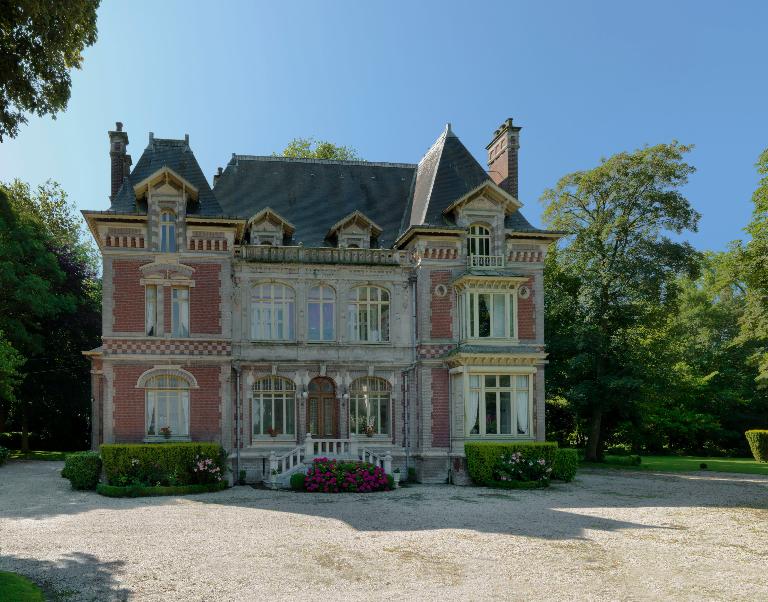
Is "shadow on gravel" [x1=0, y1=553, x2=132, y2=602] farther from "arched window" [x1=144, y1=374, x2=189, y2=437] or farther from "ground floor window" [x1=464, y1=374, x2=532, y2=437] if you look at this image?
"ground floor window" [x1=464, y1=374, x2=532, y2=437]

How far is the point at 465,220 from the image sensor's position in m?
27.6

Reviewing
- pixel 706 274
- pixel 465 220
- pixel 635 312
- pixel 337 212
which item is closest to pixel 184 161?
pixel 337 212

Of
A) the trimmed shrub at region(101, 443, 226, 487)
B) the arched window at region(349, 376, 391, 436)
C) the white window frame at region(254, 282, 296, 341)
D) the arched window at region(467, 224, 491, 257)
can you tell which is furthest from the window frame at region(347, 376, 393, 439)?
the arched window at region(467, 224, 491, 257)

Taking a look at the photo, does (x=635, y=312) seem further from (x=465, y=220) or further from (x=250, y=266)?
(x=250, y=266)

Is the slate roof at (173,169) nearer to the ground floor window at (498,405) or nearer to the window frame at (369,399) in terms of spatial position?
the window frame at (369,399)

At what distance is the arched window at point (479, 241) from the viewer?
91.2 feet

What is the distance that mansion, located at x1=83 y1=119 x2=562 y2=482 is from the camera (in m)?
25.3

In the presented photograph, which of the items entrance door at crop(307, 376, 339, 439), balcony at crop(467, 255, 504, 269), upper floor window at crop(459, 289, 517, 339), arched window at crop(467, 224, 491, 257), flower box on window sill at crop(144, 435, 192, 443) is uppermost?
arched window at crop(467, 224, 491, 257)

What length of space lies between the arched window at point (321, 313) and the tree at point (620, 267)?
528 inches

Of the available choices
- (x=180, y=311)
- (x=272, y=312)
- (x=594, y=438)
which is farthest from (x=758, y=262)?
(x=180, y=311)

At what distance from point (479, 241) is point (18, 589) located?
804 inches

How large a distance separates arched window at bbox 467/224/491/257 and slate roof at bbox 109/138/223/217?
9185 millimetres

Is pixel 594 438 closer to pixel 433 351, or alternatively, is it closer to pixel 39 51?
pixel 433 351

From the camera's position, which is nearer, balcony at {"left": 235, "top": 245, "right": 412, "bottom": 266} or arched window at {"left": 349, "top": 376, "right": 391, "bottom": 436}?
balcony at {"left": 235, "top": 245, "right": 412, "bottom": 266}
